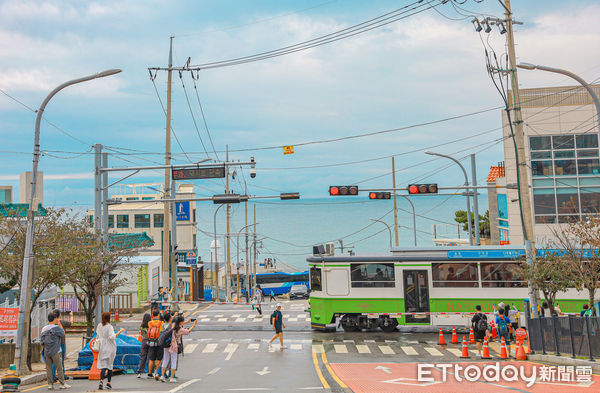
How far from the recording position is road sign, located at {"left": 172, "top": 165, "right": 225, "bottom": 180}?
25.1m

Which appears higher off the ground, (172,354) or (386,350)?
(172,354)

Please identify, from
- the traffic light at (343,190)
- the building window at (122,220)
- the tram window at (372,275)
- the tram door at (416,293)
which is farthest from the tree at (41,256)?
the building window at (122,220)

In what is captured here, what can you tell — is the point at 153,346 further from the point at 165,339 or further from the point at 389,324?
the point at 389,324

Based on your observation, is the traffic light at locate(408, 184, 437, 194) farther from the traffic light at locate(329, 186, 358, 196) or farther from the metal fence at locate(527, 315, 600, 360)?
the metal fence at locate(527, 315, 600, 360)

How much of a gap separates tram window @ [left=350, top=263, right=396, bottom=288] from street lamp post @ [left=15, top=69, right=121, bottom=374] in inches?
534

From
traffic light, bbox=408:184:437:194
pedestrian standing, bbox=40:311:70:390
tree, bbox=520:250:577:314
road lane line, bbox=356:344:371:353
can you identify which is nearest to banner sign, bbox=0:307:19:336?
pedestrian standing, bbox=40:311:70:390

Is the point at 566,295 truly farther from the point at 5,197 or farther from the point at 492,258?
the point at 5,197

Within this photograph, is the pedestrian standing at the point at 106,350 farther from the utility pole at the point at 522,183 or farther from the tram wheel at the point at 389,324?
the tram wheel at the point at 389,324

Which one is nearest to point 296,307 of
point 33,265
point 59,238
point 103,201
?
point 103,201

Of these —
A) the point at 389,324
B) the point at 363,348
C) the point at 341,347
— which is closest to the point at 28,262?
the point at 341,347

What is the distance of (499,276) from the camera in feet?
80.4

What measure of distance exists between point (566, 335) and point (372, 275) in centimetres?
996

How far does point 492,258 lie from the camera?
24.4 metres

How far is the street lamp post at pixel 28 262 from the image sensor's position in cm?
1466
